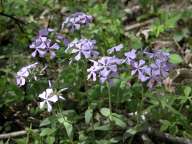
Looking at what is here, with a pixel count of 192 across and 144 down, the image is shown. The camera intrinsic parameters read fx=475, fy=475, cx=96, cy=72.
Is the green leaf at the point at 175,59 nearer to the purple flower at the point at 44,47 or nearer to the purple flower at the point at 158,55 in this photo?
the purple flower at the point at 158,55

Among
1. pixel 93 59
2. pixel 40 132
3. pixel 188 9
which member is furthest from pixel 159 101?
pixel 188 9

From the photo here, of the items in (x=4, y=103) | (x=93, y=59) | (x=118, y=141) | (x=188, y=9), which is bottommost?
(x=118, y=141)

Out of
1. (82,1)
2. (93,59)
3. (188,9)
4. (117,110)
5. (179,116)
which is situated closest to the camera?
(93,59)

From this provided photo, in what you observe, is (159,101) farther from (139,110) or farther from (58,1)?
(58,1)

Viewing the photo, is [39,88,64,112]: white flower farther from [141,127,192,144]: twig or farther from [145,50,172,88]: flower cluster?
[141,127,192,144]: twig

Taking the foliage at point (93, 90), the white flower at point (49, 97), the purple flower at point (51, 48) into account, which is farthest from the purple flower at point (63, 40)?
the white flower at point (49, 97)

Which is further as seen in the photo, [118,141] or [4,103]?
[4,103]

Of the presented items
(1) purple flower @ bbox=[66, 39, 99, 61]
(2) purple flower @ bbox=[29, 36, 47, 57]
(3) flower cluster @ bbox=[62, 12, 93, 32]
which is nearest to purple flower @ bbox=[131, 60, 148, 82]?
(1) purple flower @ bbox=[66, 39, 99, 61]

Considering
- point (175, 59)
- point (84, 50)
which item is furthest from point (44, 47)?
point (175, 59)
